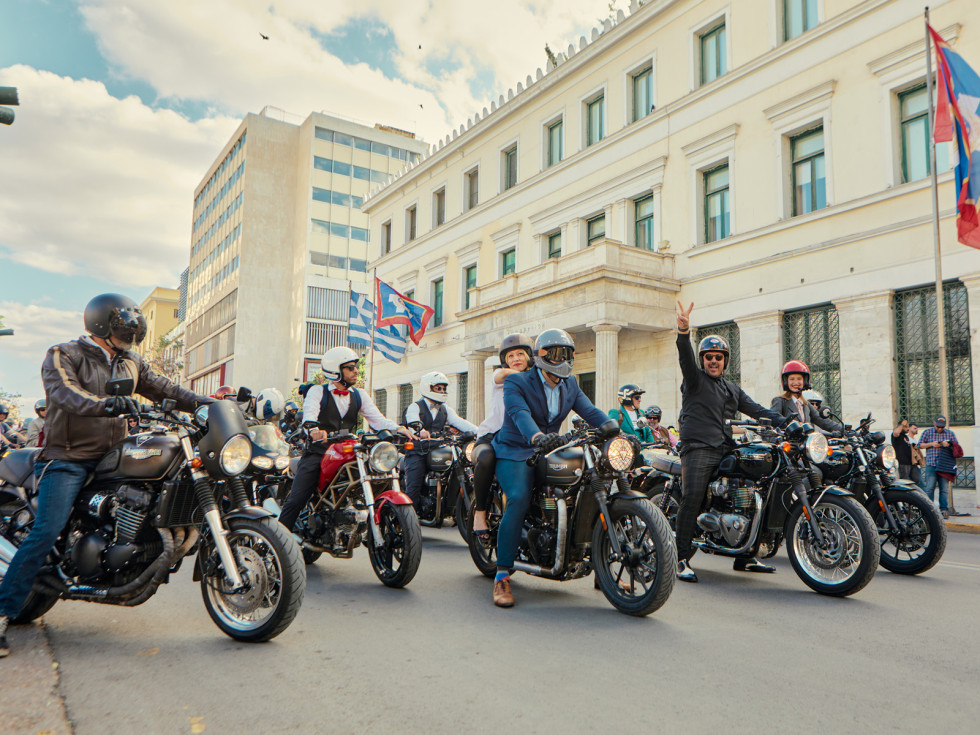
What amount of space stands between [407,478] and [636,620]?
4948mm

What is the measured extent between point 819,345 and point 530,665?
50.3 feet

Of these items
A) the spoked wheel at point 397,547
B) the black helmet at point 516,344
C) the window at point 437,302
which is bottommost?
the spoked wheel at point 397,547

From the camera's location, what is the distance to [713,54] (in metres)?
20.6

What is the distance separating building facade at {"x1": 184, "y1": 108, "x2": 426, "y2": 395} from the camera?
54719 millimetres

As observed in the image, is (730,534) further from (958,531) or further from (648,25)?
(648,25)

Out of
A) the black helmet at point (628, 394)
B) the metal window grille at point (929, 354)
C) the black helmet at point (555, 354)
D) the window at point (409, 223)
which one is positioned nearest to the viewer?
the black helmet at point (555, 354)

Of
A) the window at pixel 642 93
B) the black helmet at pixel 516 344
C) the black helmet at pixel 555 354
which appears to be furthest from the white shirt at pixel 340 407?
the window at pixel 642 93

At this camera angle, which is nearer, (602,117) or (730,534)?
(730,534)

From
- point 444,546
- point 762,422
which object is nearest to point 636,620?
point 762,422

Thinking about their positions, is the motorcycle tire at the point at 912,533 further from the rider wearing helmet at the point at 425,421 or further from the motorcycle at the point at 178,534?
the motorcycle at the point at 178,534

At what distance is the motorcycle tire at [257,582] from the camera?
3783mm

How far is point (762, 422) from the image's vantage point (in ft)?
20.9

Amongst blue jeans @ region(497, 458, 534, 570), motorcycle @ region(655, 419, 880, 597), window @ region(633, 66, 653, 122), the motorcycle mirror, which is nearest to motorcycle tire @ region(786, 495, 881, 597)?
motorcycle @ region(655, 419, 880, 597)

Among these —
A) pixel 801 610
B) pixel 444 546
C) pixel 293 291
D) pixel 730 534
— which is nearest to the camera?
pixel 801 610
